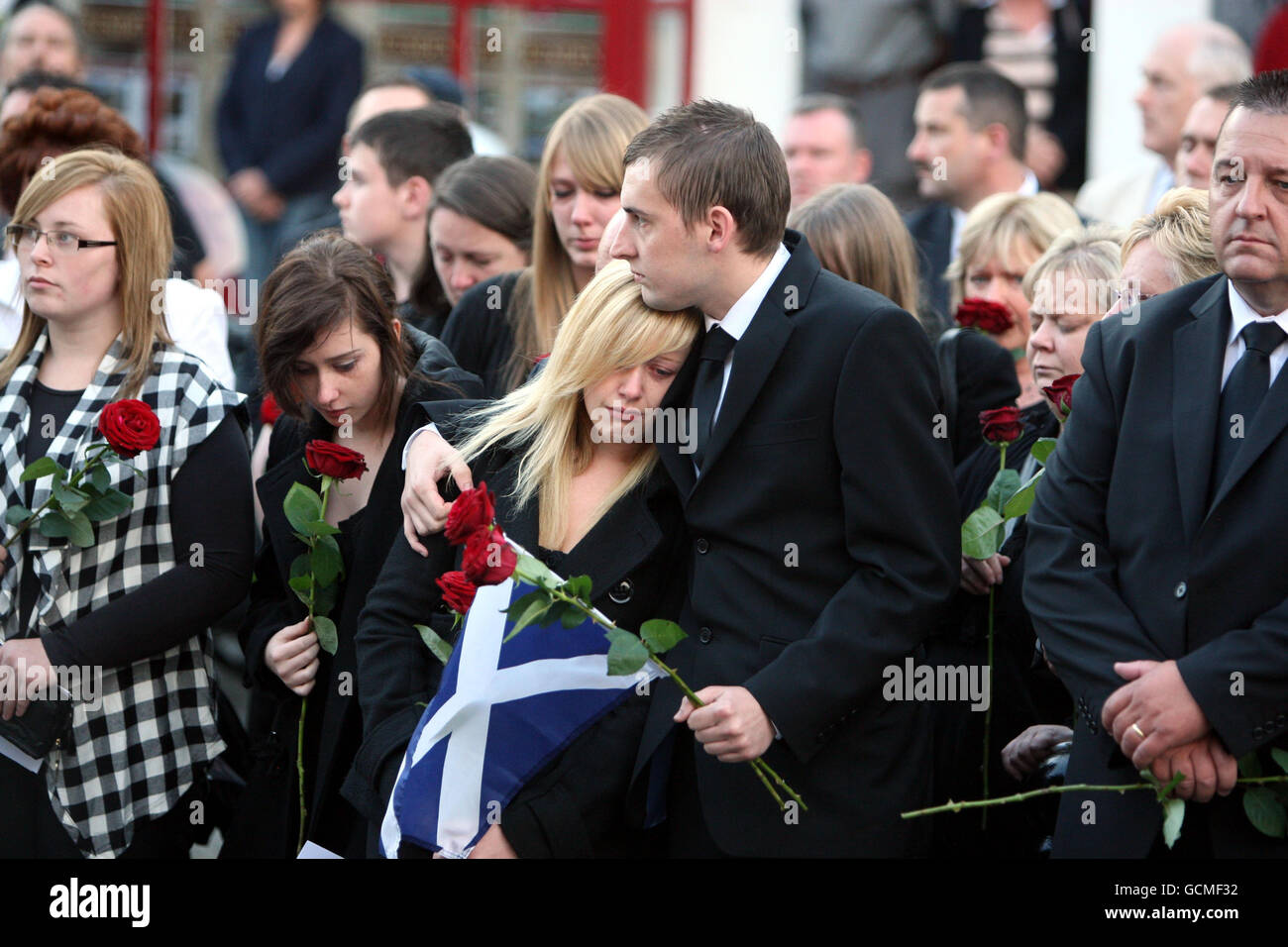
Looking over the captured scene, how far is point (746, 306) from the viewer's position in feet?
11.2

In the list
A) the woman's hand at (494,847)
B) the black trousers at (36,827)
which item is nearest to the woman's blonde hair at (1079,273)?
the woman's hand at (494,847)

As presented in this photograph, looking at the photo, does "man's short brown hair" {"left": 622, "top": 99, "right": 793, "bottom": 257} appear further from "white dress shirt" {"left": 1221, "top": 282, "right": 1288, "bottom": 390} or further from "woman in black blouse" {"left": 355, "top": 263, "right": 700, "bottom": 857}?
"white dress shirt" {"left": 1221, "top": 282, "right": 1288, "bottom": 390}

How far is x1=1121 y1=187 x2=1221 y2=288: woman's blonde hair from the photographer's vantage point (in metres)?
3.73

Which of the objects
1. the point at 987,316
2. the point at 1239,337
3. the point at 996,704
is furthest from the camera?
the point at 987,316

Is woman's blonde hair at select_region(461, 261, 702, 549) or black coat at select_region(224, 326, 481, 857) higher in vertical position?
woman's blonde hair at select_region(461, 261, 702, 549)

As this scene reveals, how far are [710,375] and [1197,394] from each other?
3.07 ft

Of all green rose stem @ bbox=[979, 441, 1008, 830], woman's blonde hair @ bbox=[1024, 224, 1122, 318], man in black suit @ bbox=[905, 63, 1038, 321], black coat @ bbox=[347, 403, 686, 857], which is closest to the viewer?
black coat @ bbox=[347, 403, 686, 857]

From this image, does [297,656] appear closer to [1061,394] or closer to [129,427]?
[129,427]

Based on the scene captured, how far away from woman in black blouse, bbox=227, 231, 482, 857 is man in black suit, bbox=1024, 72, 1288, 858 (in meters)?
1.53

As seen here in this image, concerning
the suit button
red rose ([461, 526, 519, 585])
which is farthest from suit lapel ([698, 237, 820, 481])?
red rose ([461, 526, 519, 585])

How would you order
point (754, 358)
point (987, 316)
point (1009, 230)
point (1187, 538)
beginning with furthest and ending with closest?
1. point (1009, 230)
2. point (987, 316)
3. point (754, 358)
4. point (1187, 538)

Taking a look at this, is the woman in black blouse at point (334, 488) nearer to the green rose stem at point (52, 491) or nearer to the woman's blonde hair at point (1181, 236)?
the green rose stem at point (52, 491)

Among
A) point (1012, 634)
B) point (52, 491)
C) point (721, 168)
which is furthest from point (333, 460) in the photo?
point (1012, 634)
